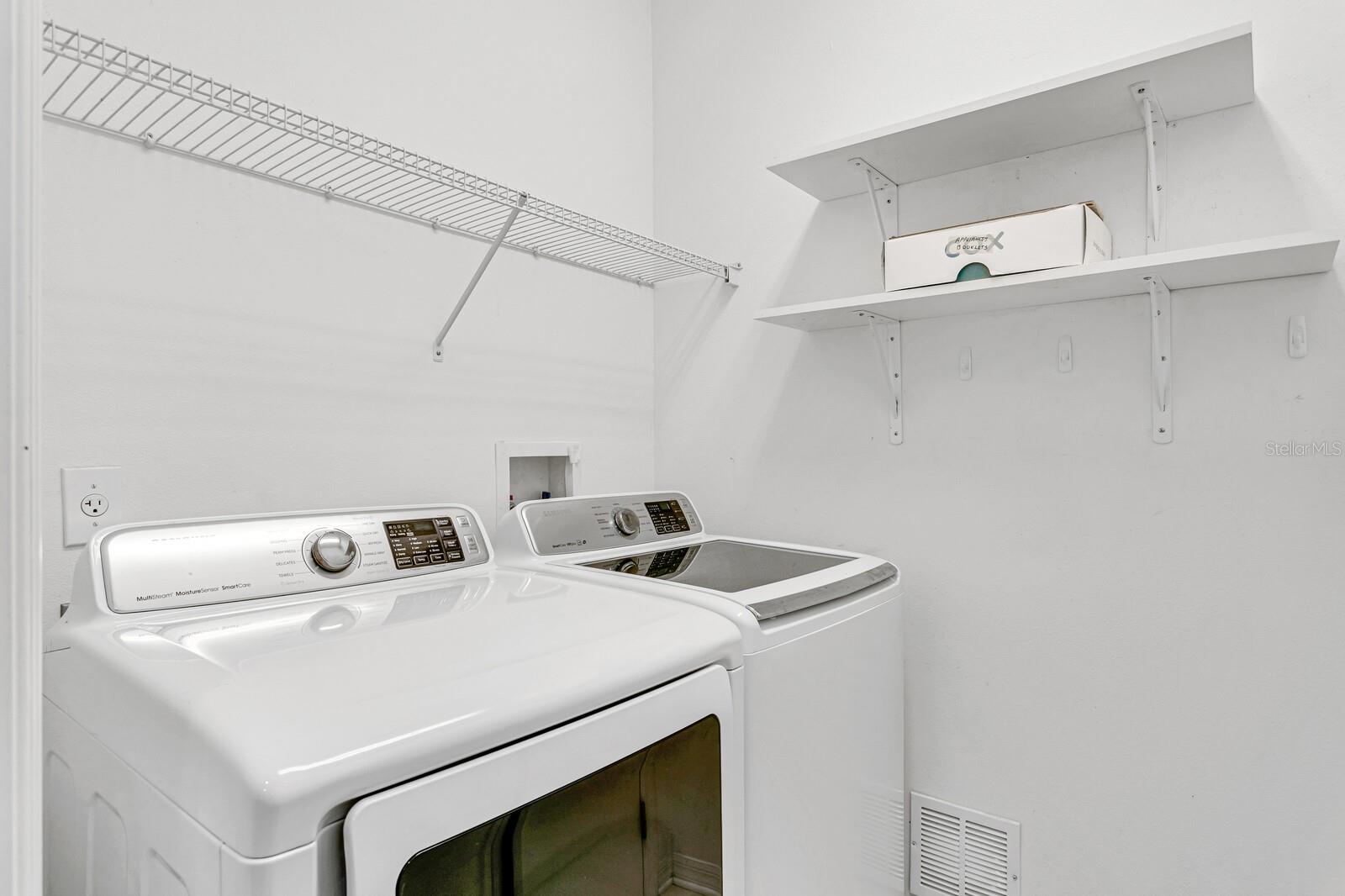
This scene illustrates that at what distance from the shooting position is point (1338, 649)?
1264mm

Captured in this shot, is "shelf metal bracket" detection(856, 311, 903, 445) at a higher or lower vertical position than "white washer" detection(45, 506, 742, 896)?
higher

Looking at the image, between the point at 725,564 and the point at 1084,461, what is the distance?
2.59 ft

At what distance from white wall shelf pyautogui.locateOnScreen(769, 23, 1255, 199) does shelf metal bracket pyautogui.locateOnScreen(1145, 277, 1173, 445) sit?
0.35 m

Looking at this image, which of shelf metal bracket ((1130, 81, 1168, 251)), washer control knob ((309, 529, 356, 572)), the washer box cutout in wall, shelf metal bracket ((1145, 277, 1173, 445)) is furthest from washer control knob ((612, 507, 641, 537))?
shelf metal bracket ((1130, 81, 1168, 251))

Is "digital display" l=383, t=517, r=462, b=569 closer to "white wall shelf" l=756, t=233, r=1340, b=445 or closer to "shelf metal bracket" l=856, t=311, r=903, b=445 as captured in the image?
"white wall shelf" l=756, t=233, r=1340, b=445

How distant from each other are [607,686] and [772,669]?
1.17 feet

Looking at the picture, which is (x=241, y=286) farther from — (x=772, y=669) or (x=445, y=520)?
(x=772, y=669)

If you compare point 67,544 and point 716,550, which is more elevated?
point 67,544

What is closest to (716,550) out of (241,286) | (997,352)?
(997,352)

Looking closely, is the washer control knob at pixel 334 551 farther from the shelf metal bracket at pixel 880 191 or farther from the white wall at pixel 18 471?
the shelf metal bracket at pixel 880 191

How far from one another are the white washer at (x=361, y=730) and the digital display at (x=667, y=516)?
1.95 ft

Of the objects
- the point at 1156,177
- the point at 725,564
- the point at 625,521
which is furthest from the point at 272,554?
the point at 1156,177

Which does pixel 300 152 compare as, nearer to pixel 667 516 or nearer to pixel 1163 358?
pixel 667 516

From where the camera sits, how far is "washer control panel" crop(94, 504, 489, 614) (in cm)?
100
